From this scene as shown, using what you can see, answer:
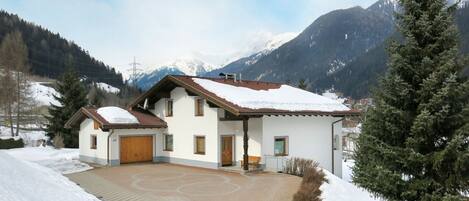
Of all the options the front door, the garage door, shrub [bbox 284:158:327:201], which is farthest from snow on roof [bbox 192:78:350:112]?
the garage door

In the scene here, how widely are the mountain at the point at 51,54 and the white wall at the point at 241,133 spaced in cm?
12296

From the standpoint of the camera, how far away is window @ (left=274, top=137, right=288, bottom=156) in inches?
915

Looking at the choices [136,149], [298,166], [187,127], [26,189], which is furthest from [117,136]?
[26,189]

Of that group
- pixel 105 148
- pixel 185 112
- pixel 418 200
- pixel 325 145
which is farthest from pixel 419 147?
pixel 105 148

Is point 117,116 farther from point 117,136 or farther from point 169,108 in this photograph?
point 169,108

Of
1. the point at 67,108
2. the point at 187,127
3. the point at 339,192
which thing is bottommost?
the point at 339,192

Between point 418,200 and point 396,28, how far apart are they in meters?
4.54

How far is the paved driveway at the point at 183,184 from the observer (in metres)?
15.5

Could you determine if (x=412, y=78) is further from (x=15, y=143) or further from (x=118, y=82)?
(x=118, y=82)

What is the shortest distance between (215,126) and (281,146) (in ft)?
11.9

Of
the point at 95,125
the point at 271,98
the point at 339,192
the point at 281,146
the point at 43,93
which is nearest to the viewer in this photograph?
the point at 339,192

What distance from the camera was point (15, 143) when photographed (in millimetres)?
42312

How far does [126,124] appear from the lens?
25.3m

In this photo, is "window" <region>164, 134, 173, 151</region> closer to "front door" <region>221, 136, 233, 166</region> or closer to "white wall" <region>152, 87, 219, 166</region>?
"white wall" <region>152, 87, 219, 166</region>
